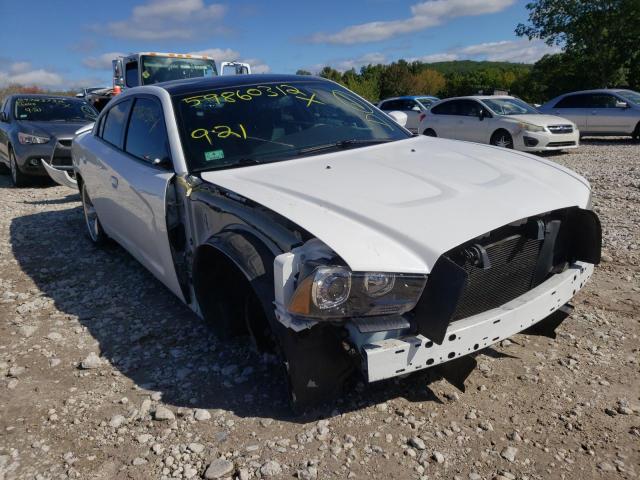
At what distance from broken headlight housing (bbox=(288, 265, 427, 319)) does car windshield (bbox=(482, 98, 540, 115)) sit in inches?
438

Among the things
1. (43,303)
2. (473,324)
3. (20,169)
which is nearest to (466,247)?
(473,324)

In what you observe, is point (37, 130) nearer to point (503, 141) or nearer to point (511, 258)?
point (511, 258)

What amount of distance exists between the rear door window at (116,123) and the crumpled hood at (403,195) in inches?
65.4

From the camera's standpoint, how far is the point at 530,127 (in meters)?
11.3

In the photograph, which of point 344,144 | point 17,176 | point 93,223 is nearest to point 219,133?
point 344,144

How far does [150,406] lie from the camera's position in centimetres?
266

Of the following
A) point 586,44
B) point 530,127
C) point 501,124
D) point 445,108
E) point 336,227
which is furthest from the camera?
point 586,44

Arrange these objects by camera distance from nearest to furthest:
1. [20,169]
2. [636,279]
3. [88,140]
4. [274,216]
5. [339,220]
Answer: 1. [339,220]
2. [274,216]
3. [636,279]
4. [88,140]
5. [20,169]

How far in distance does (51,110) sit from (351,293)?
9830 mm

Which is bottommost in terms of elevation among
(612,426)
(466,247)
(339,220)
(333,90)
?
(612,426)

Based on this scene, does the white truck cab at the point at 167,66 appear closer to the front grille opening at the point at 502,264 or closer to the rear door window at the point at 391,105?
the rear door window at the point at 391,105

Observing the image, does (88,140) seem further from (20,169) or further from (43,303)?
(20,169)

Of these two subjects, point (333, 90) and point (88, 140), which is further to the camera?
point (88, 140)

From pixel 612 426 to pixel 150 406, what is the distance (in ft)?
7.44
